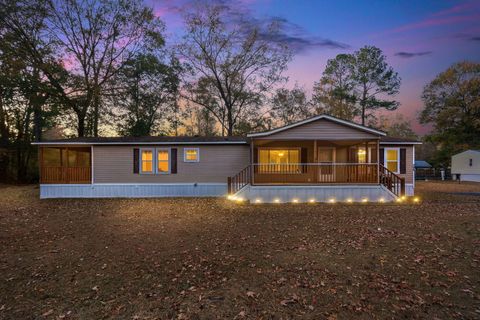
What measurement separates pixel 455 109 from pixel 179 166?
112 feet

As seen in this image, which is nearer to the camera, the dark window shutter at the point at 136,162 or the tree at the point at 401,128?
the dark window shutter at the point at 136,162

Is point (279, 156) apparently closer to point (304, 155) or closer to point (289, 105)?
point (304, 155)

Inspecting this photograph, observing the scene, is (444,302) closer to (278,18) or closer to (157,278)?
(157,278)

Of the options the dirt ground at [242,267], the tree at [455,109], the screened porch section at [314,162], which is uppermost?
the tree at [455,109]

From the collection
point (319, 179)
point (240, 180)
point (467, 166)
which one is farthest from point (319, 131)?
point (467, 166)

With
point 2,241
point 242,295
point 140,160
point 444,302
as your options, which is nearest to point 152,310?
point 242,295

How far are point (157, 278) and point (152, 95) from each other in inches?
970

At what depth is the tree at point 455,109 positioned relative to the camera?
94.9 feet

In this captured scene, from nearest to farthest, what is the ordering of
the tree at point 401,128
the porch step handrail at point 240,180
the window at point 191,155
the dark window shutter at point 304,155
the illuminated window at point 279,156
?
the porch step handrail at point 240,180, the window at point 191,155, the dark window shutter at point 304,155, the illuminated window at point 279,156, the tree at point 401,128

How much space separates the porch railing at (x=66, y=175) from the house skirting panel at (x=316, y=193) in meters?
9.90

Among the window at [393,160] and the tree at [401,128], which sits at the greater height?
the tree at [401,128]

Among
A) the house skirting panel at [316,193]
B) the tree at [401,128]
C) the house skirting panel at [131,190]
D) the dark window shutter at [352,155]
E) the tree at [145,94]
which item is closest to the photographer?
the house skirting panel at [316,193]

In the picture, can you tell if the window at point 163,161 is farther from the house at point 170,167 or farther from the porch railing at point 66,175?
the porch railing at point 66,175

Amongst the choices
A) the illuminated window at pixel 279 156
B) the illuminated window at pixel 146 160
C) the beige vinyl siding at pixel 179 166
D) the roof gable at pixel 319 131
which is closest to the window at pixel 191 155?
the beige vinyl siding at pixel 179 166
